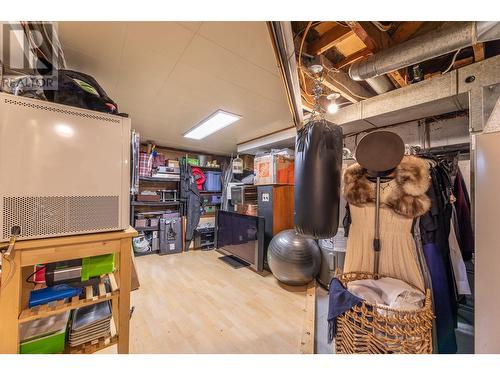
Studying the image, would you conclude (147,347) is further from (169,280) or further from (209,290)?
(169,280)

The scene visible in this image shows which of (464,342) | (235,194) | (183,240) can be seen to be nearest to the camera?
(464,342)

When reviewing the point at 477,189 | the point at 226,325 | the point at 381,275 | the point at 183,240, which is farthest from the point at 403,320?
the point at 183,240

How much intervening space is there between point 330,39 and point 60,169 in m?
1.81

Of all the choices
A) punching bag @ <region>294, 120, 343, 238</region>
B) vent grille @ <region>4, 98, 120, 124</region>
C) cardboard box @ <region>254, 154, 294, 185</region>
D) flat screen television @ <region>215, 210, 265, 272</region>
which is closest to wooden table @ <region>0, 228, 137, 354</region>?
vent grille @ <region>4, 98, 120, 124</region>

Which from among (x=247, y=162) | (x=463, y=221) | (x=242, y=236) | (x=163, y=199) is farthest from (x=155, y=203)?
(x=463, y=221)

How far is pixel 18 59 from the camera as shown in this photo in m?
1.15

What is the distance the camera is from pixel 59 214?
0.97 metres

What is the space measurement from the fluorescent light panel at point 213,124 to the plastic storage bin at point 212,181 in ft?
4.76

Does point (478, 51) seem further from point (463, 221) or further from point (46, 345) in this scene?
point (46, 345)

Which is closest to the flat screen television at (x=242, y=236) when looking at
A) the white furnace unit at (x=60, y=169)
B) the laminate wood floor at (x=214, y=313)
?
the laminate wood floor at (x=214, y=313)

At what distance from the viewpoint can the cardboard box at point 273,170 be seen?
10.2 feet

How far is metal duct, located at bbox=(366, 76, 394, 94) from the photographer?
175cm

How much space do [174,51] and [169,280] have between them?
2.86m

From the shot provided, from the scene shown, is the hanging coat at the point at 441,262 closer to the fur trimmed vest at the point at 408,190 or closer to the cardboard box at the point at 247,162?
the fur trimmed vest at the point at 408,190
